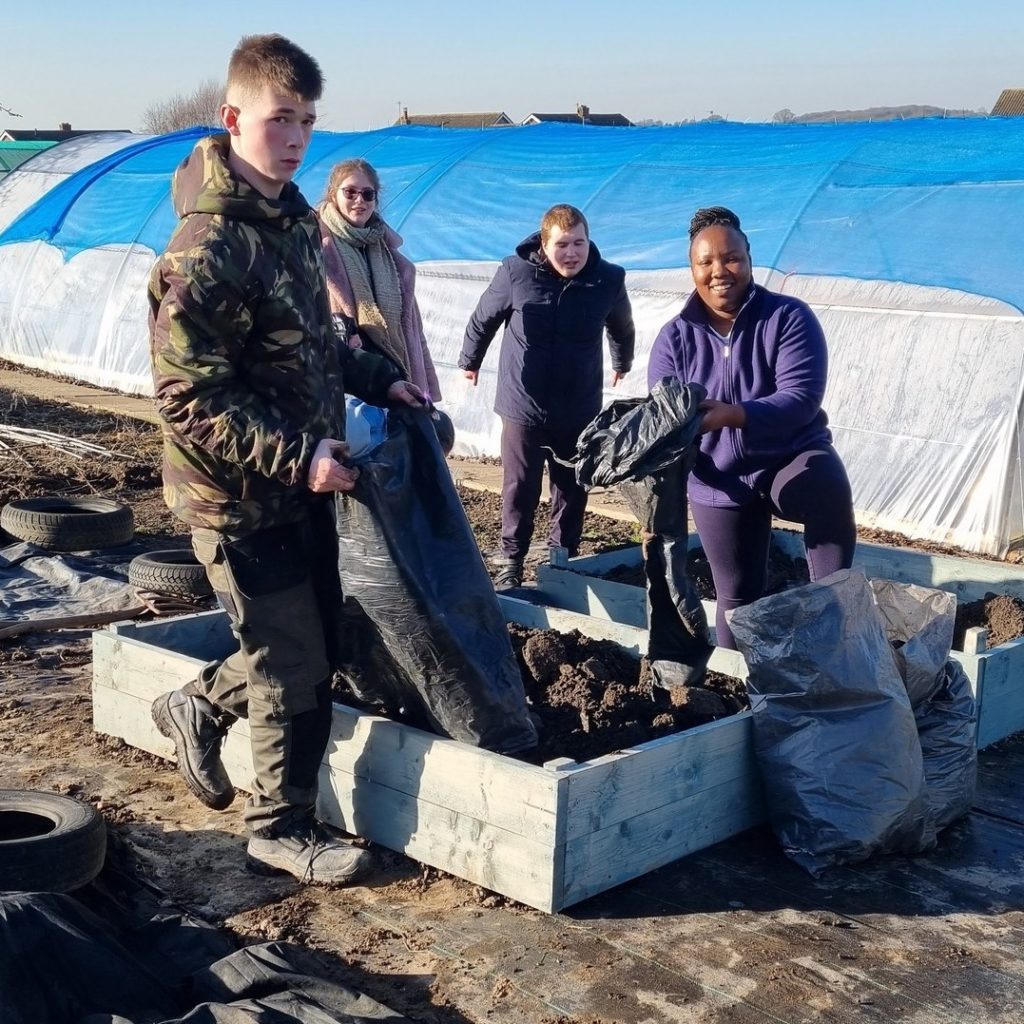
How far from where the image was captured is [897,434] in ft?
30.3

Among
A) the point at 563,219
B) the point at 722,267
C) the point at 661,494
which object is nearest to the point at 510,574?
the point at 563,219

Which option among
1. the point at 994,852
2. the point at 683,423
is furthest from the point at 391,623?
the point at 994,852

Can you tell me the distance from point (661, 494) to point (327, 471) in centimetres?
167

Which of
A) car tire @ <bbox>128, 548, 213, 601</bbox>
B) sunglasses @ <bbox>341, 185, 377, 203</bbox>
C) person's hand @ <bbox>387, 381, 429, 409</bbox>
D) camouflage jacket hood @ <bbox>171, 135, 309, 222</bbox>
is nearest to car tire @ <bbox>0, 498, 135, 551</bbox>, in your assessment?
car tire @ <bbox>128, 548, 213, 601</bbox>

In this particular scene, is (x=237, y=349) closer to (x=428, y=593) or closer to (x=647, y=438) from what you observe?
(x=428, y=593)

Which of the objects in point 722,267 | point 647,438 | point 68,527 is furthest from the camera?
point 68,527

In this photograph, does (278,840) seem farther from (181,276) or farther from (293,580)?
(181,276)

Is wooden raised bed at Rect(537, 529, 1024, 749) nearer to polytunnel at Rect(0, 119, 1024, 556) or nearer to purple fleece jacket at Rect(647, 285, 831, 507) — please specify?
purple fleece jacket at Rect(647, 285, 831, 507)

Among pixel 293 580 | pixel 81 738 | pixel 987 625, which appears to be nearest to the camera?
pixel 293 580

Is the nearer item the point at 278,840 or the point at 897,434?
the point at 278,840

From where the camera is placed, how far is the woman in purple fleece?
4.97 meters

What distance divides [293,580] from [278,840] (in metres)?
0.78

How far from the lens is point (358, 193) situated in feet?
21.4

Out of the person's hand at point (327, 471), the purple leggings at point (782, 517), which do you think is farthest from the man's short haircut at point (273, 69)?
the purple leggings at point (782, 517)
